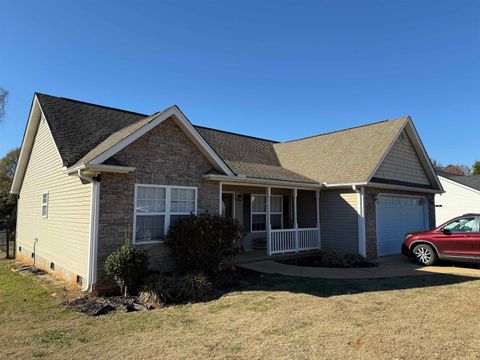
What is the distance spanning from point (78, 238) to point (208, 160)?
4318mm

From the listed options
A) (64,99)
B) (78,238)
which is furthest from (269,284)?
(64,99)

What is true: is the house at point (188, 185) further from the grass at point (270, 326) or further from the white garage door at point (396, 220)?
the grass at point (270, 326)

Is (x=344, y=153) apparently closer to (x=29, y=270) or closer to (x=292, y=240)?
(x=292, y=240)

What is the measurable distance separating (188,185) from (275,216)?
6536mm

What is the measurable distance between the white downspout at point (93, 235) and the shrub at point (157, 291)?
4.37 ft

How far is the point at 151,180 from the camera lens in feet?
30.6

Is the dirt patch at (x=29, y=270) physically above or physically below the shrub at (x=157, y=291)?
below

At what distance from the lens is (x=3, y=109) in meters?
24.8

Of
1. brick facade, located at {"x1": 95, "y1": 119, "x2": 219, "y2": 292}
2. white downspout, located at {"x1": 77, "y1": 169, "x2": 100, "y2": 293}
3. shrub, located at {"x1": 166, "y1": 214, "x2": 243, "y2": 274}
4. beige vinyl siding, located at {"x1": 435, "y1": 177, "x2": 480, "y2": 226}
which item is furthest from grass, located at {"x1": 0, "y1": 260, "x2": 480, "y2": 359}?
beige vinyl siding, located at {"x1": 435, "y1": 177, "x2": 480, "y2": 226}

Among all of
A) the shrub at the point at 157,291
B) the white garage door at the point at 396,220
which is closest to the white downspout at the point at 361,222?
the white garage door at the point at 396,220

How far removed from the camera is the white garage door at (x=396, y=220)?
46.5ft

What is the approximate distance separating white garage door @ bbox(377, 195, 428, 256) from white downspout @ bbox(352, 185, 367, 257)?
127 cm

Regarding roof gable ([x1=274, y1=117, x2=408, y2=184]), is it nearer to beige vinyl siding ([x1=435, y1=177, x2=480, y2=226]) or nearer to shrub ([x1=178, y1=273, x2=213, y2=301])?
shrub ([x1=178, y1=273, x2=213, y2=301])

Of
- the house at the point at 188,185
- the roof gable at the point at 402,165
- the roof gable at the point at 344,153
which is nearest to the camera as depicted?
the house at the point at 188,185
